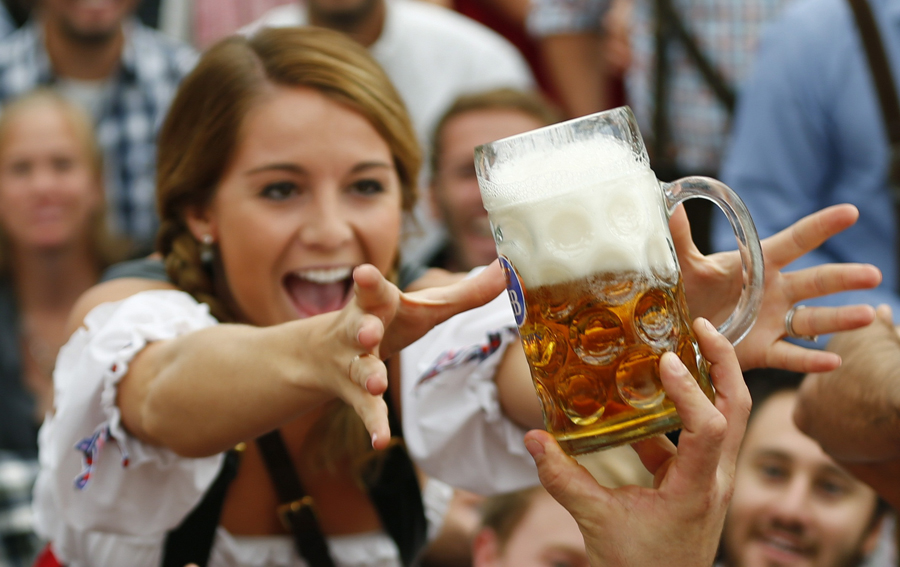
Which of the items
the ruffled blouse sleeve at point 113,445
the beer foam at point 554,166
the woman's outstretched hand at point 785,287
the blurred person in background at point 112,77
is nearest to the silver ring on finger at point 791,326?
the woman's outstretched hand at point 785,287

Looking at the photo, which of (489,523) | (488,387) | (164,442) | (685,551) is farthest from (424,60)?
(685,551)

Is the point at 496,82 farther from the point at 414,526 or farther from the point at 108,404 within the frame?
the point at 108,404

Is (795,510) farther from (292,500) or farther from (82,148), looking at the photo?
(82,148)

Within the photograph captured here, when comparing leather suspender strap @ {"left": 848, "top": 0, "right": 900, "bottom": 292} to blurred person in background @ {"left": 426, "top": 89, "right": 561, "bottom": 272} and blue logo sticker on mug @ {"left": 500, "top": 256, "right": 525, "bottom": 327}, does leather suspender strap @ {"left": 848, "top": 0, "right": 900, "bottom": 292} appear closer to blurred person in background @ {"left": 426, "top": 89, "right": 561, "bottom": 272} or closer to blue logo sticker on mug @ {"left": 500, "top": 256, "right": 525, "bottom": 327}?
blurred person in background @ {"left": 426, "top": 89, "right": 561, "bottom": 272}

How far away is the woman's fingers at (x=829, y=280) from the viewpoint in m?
1.38

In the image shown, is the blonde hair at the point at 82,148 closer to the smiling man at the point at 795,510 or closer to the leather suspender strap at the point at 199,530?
the leather suspender strap at the point at 199,530

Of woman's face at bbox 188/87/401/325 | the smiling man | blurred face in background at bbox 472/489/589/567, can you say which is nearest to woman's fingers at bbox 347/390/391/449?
woman's face at bbox 188/87/401/325

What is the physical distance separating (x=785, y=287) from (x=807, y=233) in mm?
83

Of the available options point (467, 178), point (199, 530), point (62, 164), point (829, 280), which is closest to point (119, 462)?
point (199, 530)

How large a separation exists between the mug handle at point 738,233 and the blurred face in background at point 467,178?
1.73 m

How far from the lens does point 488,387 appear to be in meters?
1.62

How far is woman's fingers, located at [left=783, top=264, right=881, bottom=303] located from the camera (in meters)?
1.38

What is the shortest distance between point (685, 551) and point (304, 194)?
2.90 ft

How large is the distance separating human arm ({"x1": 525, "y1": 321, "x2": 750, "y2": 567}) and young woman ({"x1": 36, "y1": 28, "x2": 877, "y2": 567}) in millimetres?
273
